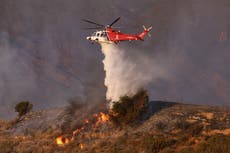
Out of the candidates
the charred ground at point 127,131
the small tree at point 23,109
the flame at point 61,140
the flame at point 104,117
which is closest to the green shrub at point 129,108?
the charred ground at point 127,131

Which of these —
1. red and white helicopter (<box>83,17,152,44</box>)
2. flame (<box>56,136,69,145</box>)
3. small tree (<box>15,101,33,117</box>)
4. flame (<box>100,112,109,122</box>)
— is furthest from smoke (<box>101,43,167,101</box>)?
small tree (<box>15,101,33,117</box>)

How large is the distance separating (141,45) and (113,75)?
113051 millimetres

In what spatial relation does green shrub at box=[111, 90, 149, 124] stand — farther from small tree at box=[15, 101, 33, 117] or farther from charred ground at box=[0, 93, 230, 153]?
small tree at box=[15, 101, 33, 117]

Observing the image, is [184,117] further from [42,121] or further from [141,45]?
[141,45]

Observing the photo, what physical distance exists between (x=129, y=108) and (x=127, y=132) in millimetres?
4184

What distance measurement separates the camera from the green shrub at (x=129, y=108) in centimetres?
3772

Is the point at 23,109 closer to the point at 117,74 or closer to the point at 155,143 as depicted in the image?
the point at 117,74

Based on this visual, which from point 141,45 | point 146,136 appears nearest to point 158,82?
point 141,45

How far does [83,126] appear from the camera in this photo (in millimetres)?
39375

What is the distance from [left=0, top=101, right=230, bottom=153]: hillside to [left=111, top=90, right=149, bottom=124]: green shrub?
2.51 ft

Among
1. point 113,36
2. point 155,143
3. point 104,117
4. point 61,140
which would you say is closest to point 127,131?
point 104,117

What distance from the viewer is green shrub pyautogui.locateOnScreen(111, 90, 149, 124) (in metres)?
37.7

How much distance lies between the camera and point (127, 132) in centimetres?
3528

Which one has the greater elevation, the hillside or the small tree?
the small tree
